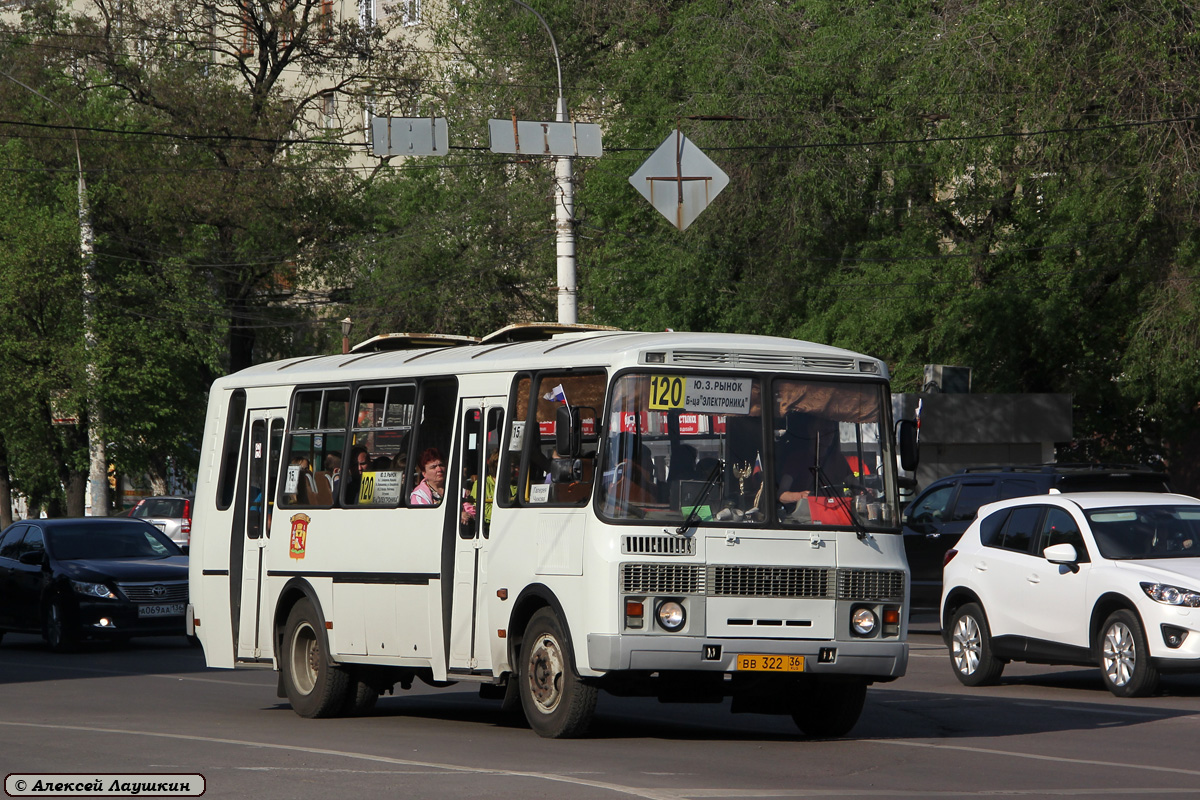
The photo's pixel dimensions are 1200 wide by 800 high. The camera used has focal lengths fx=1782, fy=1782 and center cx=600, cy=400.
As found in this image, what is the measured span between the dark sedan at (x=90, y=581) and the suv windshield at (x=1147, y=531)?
10475 millimetres

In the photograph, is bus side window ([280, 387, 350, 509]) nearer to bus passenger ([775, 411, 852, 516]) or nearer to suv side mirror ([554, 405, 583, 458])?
suv side mirror ([554, 405, 583, 458])

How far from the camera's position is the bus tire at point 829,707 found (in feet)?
37.6

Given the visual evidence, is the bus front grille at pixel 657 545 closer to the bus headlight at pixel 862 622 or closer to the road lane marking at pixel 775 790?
the bus headlight at pixel 862 622

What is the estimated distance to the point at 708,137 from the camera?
104ft

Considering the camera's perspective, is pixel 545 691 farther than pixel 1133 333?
No

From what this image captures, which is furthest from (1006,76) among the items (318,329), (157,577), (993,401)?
(318,329)

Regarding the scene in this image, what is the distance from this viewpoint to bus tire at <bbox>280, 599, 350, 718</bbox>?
1298 cm

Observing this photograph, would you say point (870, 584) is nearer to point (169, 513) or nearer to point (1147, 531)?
point (1147, 531)

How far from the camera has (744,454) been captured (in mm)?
10859

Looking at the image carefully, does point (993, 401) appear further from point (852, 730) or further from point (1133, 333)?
point (852, 730)

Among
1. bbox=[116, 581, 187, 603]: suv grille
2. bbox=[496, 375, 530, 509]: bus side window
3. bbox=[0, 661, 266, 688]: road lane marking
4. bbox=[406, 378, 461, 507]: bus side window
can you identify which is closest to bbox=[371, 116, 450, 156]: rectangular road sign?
bbox=[116, 581, 187, 603]: suv grille

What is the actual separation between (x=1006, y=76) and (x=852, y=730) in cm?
1581

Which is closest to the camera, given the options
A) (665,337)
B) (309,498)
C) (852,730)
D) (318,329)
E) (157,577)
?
(665,337)

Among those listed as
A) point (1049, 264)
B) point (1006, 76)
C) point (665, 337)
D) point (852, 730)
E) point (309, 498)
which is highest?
point (1006, 76)
